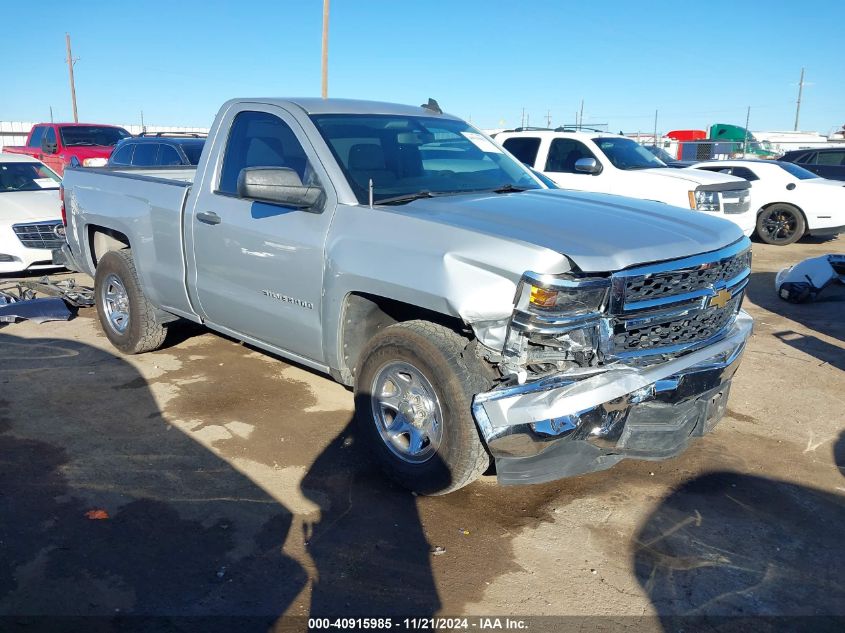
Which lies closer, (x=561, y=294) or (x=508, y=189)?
(x=561, y=294)

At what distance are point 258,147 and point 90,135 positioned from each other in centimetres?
1576

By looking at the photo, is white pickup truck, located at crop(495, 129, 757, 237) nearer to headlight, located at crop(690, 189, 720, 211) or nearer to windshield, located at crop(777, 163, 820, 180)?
headlight, located at crop(690, 189, 720, 211)

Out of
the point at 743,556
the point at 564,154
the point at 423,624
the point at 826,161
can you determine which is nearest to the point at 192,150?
the point at 564,154

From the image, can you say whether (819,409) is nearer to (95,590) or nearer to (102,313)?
(95,590)

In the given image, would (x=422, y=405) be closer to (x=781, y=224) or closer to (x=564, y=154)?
(x=564, y=154)

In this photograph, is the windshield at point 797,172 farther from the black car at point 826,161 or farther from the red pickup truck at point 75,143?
the red pickup truck at point 75,143

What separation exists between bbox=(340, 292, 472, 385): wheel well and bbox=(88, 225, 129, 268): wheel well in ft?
10.6

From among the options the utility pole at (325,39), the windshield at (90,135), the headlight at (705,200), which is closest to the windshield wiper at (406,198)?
the headlight at (705,200)

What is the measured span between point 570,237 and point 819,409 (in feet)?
10.0

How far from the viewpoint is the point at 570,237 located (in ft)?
11.3

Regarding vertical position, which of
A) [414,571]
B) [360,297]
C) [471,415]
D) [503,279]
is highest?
[503,279]

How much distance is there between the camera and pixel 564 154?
11.6 meters

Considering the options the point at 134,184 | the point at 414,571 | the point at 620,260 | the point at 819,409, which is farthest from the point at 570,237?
the point at 134,184

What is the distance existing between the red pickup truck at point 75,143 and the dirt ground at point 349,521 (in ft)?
44.9
